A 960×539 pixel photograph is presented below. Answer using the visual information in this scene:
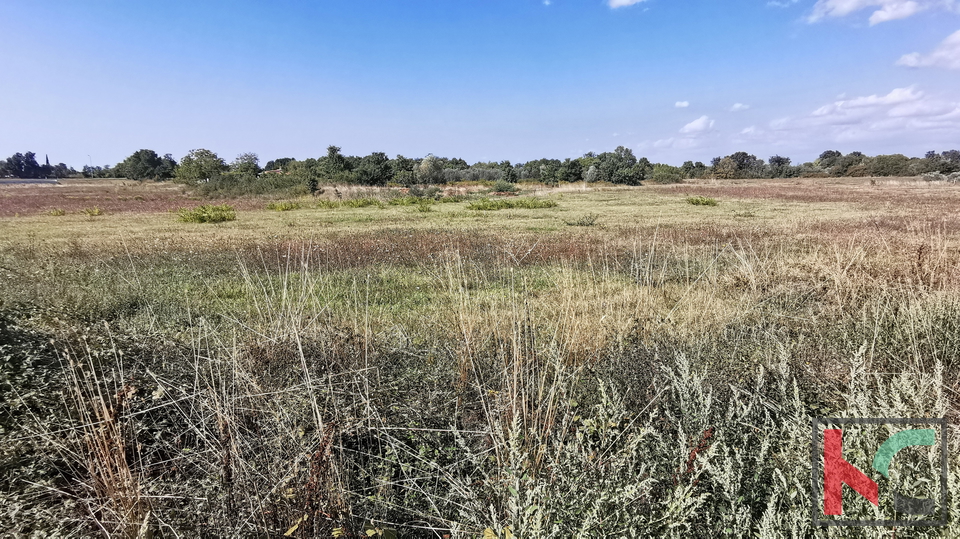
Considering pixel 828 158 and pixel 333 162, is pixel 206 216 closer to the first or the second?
pixel 333 162

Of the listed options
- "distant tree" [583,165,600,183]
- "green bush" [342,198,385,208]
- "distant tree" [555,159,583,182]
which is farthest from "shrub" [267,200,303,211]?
"distant tree" [583,165,600,183]

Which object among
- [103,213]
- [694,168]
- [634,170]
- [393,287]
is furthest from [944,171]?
[103,213]

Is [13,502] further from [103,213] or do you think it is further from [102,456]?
[103,213]

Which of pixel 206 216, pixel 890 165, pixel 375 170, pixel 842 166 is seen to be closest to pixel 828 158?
pixel 842 166

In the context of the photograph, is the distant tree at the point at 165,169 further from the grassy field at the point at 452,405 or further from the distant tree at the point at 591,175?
the grassy field at the point at 452,405

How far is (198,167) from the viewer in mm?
35250

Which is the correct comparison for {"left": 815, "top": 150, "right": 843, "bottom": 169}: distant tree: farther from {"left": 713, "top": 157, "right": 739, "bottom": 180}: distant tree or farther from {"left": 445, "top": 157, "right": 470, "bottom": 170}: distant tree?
{"left": 445, "top": 157, "right": 470, "bottom": 170}: distant tree

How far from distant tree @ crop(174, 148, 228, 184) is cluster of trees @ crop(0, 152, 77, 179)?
54.7 meters

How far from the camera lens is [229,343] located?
11.3ft

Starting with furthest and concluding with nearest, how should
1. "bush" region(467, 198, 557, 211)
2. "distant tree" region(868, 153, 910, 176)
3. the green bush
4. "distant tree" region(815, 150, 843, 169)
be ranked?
"distant tree" region(815, 150, 843, 169)
"distant tree" region(868, 153, 910, 176)
the green bush
"bush" region(467, 198, 557, 211)

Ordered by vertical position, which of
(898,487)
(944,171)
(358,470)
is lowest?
(358,470)

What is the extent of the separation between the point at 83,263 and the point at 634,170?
4345 cm

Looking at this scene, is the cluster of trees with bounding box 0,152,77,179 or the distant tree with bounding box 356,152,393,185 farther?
the cluster of trees with bounding box 0,152,77,179

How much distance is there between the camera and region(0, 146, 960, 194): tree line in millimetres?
34688
